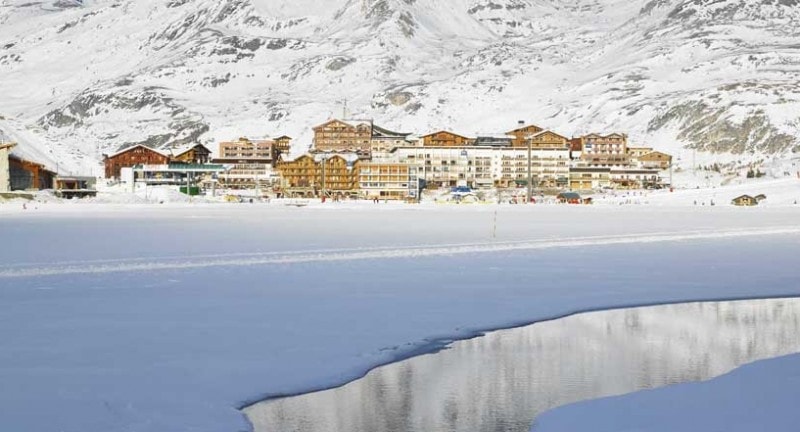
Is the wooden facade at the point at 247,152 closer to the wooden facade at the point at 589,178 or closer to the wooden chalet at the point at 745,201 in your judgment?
the wooden facade at the point at 589,178

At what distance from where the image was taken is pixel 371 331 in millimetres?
15570

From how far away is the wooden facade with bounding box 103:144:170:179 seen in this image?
151125 millimetres

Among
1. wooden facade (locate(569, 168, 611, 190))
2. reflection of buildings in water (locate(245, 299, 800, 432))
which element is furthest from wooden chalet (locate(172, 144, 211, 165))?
reflection of buildings in water (locate(245, 299, 800, 432))

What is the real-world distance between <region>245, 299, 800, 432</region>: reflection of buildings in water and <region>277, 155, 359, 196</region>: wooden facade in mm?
113441

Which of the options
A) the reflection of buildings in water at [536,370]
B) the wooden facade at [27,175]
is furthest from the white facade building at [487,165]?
the reflection of buildings in water at [536,370]

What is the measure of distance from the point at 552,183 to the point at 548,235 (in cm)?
11226

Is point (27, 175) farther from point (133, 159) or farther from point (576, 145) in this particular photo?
point (576, 145)

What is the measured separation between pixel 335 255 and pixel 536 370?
1664cm

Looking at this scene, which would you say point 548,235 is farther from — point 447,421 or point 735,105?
point 735,105

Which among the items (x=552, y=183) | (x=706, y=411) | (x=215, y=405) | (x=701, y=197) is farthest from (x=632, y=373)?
(x=552, y=183)

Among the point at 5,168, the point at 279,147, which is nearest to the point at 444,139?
the point at 279,147

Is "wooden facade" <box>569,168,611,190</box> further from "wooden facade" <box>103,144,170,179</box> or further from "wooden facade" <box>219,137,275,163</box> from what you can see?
"wooden facade" <box>103,144,170,179</box>

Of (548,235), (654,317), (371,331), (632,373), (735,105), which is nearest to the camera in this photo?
(632,373)

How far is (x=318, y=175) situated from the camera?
465ft
